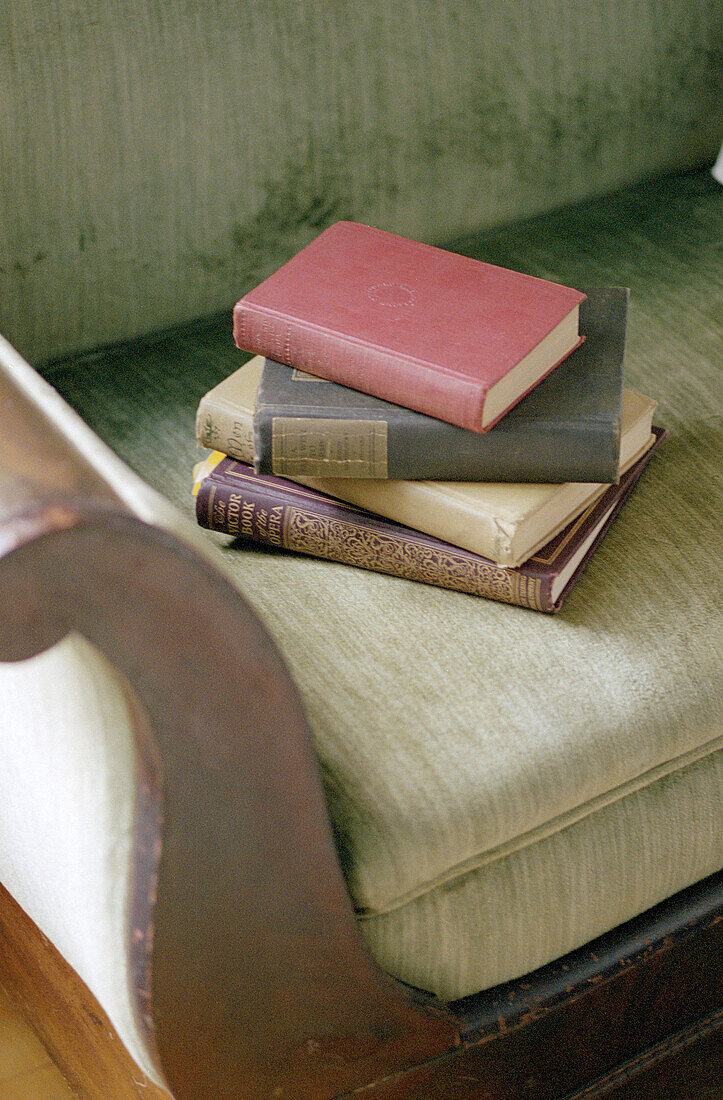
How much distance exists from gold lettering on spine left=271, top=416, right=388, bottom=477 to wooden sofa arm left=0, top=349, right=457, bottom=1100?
25cm

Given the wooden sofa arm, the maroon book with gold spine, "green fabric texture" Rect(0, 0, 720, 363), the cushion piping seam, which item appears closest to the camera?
the wooden sofa arm

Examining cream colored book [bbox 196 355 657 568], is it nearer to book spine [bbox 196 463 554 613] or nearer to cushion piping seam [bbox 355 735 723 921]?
book spine [bbox 196 463 554 613]

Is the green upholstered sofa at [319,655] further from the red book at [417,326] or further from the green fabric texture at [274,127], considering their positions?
the red book at [417,326]

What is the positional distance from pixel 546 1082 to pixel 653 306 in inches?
28.0

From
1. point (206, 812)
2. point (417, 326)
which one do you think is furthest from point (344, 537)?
point (206, 812)

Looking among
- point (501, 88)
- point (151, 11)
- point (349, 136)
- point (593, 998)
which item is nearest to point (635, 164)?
point (501, 88)

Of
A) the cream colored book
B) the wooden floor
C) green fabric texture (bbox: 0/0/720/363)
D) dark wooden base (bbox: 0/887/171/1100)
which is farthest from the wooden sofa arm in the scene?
green fabric texture (bbox: 0/0/720/363)

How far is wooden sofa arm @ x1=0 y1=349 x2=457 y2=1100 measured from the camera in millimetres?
394

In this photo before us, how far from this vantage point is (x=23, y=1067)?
37.5 inches

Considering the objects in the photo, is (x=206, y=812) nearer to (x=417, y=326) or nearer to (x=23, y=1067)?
(x=417, y=326)

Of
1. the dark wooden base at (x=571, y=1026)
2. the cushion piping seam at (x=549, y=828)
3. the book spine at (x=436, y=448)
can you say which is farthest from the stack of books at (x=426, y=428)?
the dark wooden base at (x=571, y=1026)

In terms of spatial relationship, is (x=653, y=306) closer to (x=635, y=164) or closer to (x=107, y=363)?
(x=635, y=164)

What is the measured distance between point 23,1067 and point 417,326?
29.0 inches

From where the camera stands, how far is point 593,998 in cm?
69
